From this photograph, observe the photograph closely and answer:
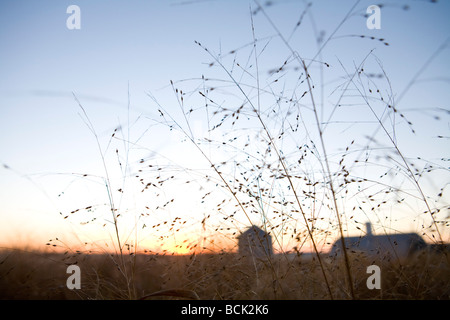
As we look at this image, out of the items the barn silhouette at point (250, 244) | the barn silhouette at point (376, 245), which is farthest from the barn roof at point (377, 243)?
the barn silhouette at point (250, 244)

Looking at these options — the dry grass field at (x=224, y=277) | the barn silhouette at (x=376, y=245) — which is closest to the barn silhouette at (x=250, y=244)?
the dry grass field at (x=224, y=277)

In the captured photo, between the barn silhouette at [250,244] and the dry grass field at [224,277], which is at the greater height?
the barn silhouette at [250,244]

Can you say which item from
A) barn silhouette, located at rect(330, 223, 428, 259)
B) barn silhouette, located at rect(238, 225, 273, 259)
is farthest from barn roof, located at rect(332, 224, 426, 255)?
barn silhouette, located at rect(238, 225, 273, 259)

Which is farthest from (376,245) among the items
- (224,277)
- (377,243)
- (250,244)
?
(224,277)

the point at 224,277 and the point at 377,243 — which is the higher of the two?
the point at 377,243

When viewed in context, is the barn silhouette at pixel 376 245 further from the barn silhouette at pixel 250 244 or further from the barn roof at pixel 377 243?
the barn silhouette at pixel 250 244

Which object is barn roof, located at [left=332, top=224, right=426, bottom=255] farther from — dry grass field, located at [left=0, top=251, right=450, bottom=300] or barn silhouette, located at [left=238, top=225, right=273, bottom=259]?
barn silhouette, located at [left=238, top=225, right=273, bottom=259]

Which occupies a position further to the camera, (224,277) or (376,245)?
(376,245)

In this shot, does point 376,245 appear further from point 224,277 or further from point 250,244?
→ point 224,277

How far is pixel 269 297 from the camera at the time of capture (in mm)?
1474

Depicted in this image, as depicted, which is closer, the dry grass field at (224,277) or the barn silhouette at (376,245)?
the dry grass field at (224,277)
